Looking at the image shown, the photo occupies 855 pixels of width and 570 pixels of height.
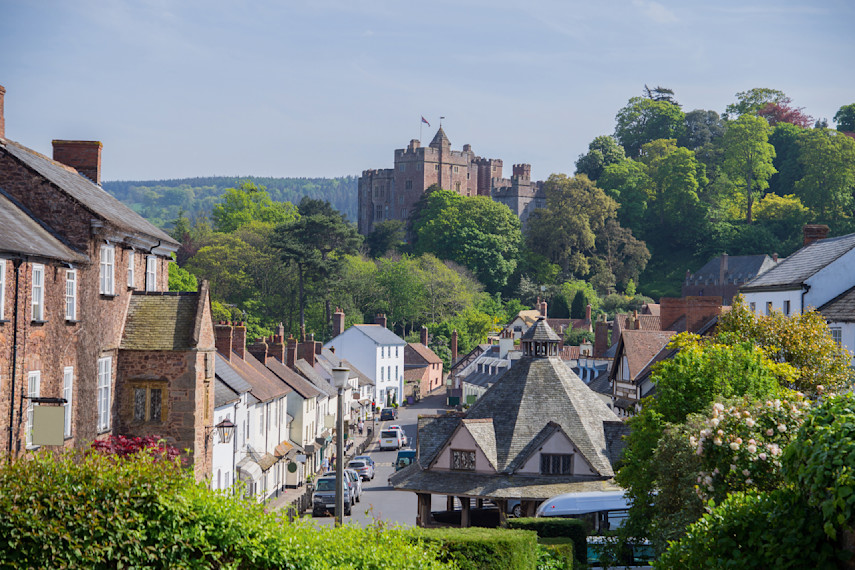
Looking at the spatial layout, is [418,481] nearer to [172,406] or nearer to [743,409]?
[172,406]

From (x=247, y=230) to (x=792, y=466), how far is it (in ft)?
407

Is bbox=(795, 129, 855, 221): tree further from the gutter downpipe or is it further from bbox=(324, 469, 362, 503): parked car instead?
the gutter downpipe

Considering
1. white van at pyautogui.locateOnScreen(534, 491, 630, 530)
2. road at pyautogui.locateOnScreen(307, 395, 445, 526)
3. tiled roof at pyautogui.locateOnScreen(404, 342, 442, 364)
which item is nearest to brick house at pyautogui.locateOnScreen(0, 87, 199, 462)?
road at pyautogui.locateOnScreen(307, 395, 445, 526)

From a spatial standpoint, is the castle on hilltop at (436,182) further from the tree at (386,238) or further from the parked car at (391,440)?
the parked car at (391,440)

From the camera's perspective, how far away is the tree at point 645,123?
171 metres

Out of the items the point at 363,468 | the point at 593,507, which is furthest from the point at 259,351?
the point at 593,507

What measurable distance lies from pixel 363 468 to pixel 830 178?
342ft

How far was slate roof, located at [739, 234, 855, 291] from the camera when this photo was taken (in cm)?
4153

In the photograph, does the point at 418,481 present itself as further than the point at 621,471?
Yes

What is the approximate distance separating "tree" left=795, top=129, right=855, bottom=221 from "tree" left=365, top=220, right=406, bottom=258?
58206 millimetres

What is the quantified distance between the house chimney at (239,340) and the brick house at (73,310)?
66.7 ft

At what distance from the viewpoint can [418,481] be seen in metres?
39.7

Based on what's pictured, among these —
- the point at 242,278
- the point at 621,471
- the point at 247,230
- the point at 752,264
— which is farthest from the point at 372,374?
the point at 621,471

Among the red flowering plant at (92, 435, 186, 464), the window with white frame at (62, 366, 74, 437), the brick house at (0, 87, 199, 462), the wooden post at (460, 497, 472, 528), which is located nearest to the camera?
the brick house at (0, 87, 199, 462)
